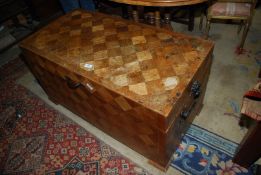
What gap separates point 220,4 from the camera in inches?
95.0

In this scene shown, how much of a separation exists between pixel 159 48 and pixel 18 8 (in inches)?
101

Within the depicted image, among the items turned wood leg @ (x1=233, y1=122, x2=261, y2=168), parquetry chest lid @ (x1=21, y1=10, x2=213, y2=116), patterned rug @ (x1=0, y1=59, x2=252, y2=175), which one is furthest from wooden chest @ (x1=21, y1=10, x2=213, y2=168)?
turned wood leg @ (x1=233, y1=122, x2=261, y2=168)

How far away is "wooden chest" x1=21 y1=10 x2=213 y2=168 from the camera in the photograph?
1.29m

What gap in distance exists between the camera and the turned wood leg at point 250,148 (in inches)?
51.6

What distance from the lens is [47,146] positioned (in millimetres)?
1994

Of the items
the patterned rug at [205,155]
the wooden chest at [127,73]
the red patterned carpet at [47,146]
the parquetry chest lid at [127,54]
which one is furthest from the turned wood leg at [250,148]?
the red patterned carpet at [47,146]

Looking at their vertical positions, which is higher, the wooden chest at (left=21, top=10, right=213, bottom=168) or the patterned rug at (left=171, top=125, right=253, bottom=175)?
the wooden chest at (left=21, top=10, right=213, bottom=168)

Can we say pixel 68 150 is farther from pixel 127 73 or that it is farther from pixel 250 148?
pixel 250 148

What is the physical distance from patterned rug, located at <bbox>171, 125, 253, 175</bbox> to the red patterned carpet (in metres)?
0.37

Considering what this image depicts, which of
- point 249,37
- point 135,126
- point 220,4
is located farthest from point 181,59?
point 249,37

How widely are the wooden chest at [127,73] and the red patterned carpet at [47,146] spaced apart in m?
0.21

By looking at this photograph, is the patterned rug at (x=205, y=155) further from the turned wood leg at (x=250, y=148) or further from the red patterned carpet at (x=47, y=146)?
the red patterned carpet at (x=47, y=146)

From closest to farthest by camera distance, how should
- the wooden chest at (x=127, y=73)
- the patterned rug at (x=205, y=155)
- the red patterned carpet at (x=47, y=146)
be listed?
the wooden chest at (x=127, y=73), the patterned rug at (x=205, y=155), the red patterned carpet at (x=47, y=146)

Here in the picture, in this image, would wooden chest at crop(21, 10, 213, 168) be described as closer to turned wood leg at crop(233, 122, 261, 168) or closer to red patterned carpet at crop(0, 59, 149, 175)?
red patterned carpet at crop(0, 59, 149, 175)
